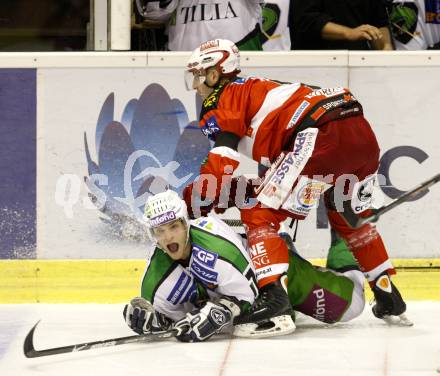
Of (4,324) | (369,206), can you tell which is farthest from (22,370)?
(369,206)

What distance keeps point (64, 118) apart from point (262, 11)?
50.7 inches

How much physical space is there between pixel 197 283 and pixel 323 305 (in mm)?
570

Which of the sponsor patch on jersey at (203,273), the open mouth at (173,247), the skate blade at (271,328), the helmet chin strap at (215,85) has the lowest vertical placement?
the skate blade at (271,328)

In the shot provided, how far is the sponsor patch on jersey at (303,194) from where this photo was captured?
5.80 metres

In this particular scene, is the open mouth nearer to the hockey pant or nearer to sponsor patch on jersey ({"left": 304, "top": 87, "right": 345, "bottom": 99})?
the hockey pant

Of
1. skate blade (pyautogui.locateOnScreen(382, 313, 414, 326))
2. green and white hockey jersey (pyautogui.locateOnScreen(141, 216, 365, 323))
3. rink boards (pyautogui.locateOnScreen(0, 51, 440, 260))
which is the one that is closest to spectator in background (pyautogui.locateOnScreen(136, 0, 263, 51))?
rink boards (pyautogui.locateOnScreen(0, 51, 440, 260))

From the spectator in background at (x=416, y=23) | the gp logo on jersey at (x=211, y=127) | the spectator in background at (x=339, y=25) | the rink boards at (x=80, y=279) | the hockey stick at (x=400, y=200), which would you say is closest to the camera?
the hockey stick at (x=400, y=200)

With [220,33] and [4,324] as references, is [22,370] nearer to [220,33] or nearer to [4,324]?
[4,324]

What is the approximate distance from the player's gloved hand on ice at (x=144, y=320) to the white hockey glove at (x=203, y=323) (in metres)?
0.09

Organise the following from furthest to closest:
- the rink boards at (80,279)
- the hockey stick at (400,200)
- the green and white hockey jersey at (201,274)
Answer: the rink boards at (80,279)
the green and white hockey jersey at (201,274)
the hockey stick at (400,200)

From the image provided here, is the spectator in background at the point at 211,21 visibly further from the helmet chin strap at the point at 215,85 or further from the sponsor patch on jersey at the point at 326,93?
the sponsor patch on jersey at the point at 326,93

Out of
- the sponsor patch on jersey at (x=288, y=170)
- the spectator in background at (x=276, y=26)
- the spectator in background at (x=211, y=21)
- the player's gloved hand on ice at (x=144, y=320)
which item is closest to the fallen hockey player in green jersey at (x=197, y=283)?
the player's gloved hand on ice at (x=144, y=320)

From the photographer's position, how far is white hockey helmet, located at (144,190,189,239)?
5.52m

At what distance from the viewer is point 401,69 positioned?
659cm
